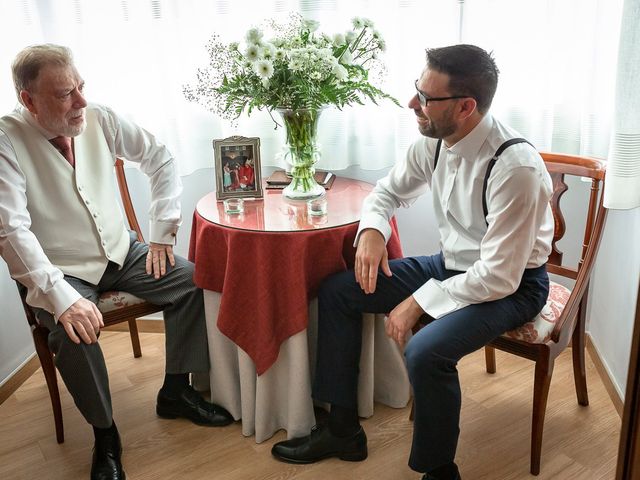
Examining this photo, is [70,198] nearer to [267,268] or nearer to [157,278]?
[157,278]

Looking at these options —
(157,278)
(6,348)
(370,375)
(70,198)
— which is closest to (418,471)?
(370,375)

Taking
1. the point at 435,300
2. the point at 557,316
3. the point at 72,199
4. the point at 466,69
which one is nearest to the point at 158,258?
the point at 72,199

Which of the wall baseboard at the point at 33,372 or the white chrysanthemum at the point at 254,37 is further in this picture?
the wall baseboard at the point at 33,372

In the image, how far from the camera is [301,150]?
2.35m

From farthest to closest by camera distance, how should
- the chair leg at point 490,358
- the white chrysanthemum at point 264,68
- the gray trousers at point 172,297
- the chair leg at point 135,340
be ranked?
the chair leg at point 135,340 < the chair leg at point 490,358 < the gray trousers at point 172,297 < the white chrysanthemum at point 264,68

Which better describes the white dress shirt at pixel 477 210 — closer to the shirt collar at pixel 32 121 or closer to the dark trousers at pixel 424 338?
the dark trousers at pixel 424 338

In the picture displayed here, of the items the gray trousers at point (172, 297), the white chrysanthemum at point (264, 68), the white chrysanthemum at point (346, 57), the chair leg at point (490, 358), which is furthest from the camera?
the chair leg at point (490, 358)

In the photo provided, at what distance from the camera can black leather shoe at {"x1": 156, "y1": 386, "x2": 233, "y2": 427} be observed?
2408mm

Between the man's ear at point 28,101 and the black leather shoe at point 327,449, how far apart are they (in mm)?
1338

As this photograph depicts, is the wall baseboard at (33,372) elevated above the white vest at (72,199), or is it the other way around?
the white vest at (72,199)

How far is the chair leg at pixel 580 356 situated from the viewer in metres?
2.25

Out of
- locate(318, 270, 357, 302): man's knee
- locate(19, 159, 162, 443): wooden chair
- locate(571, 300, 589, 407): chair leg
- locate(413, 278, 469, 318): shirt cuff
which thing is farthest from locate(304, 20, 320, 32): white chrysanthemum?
locate(571, 300, 589, 407): chair leg

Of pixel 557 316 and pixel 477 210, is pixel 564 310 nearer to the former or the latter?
pixel 557 316

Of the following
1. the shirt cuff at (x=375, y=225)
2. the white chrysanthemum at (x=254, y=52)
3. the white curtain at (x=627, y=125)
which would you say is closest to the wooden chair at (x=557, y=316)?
the white curtain at (x=627, y=125)
